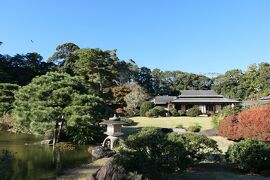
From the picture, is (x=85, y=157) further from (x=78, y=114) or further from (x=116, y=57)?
(x=116, y=57)

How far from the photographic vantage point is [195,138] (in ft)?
36.4

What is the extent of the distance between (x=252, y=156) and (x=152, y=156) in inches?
144

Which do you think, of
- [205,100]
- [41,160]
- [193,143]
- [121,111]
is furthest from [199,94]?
[193,143]

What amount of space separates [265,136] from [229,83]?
48641 mm

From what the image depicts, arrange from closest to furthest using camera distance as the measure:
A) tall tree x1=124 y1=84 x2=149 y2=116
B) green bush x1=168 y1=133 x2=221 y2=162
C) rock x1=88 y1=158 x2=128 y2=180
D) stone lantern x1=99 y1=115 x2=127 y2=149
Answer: rock x1=88 y1=158 x2=128 y2=180, green bush x1=168 y1=133 x2=221 y2=162, stone lantern x1=99 y1=115 x2=127 y2=149, tall tree x1=124 y1=84 x2=149 y2=116

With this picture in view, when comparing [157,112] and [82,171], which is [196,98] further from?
[82,171]

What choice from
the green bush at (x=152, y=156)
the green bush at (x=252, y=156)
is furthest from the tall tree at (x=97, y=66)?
the green bush at (x=152, y=156)

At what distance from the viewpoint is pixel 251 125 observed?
1636cm

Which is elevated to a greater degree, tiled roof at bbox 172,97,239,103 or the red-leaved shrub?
tiled roof at bbox 172,97,239,103

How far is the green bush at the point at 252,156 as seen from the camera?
34.9 feet

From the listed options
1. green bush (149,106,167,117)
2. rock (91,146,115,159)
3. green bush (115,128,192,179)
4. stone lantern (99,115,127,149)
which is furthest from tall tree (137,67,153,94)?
green bush (115,128,192,179)

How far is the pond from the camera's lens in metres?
12.2

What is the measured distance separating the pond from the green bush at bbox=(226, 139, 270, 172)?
6443mm

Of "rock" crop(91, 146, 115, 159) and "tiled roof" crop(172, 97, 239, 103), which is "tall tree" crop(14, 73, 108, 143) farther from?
"tiled roof" crop(172, 97, 239, 103)
